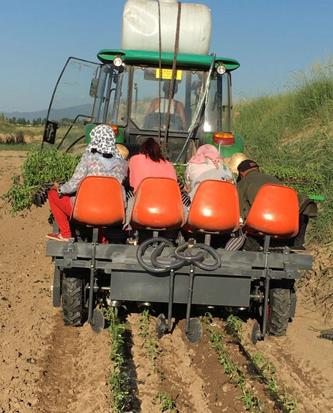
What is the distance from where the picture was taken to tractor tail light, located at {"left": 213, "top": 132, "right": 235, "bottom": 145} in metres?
7.96

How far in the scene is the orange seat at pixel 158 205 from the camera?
16.8ft

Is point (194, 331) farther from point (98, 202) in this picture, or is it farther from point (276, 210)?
point (98, 202)

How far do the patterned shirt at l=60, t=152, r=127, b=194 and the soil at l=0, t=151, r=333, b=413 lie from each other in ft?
4.22

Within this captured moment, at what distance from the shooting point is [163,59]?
26.1 ft

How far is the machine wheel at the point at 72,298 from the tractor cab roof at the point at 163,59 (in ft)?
11.1

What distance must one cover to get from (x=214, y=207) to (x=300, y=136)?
30.4 feet

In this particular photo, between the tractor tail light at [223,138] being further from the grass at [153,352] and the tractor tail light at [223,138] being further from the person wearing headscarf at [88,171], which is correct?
the grass at [153,352]

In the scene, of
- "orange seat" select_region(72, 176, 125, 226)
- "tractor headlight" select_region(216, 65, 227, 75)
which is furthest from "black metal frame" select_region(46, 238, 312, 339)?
"tractor headlight" select_region(216, 65, 227, 75)

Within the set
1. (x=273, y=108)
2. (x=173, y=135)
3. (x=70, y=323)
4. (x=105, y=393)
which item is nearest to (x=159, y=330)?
(x=70, y=323)

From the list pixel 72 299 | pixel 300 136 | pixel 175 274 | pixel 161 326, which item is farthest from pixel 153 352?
pixel 300 136

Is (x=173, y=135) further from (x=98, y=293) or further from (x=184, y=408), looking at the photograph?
(x=184, y=408)

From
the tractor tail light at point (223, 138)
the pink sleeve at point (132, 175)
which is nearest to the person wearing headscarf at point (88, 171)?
the pink sleeve at point (132, 175)

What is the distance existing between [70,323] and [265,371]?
1.85 m

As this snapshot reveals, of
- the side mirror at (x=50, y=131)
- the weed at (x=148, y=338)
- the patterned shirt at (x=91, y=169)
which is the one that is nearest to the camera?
the weed at (x=148, y=338)
